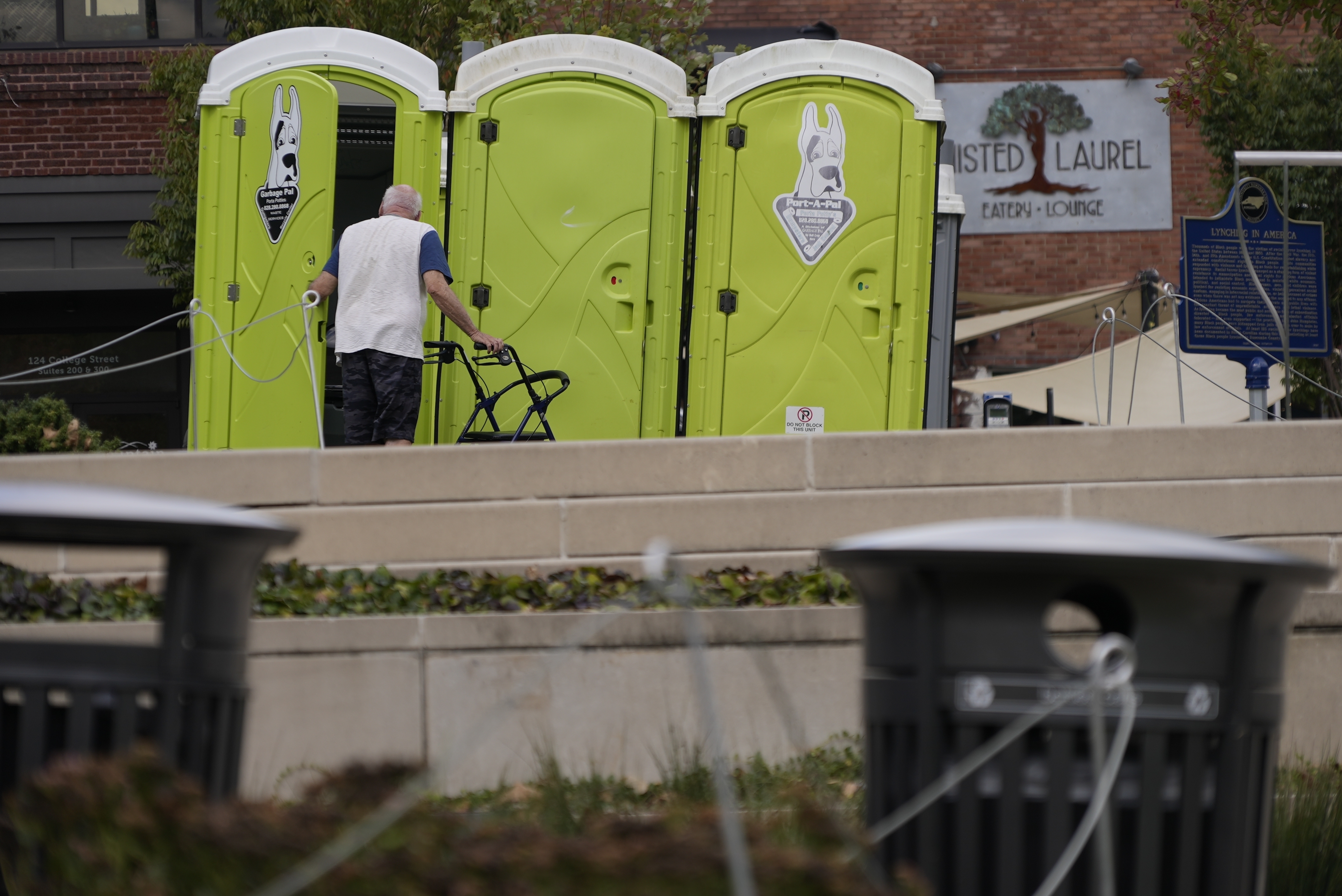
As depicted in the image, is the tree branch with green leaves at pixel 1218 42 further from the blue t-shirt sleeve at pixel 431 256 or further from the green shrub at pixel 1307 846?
the green shrub at pixel 1307 846

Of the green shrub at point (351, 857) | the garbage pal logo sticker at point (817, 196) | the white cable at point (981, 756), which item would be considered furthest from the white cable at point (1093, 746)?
the garbage pal logo sticker at point (817, 196)

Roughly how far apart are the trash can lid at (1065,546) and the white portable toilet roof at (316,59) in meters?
7.51

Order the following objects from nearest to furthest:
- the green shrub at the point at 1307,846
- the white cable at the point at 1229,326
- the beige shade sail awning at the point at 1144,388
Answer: the green shrub at the point at 1307,846, the white cable at the point at 1229,326, the beige shade sail awning at the point at 1144,388

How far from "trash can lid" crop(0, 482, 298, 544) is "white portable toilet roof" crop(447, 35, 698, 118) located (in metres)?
7.20

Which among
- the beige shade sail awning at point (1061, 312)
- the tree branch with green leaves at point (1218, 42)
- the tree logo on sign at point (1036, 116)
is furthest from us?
the tree logo on sign at point (1036, 116)

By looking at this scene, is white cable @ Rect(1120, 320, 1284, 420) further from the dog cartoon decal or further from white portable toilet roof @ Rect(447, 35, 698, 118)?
the dog cartoon decal

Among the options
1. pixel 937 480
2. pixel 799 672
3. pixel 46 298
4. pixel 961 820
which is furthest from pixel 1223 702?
pixel 46 298

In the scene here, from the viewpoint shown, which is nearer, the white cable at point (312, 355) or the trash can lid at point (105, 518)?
the trash can lid at point (105, 518)

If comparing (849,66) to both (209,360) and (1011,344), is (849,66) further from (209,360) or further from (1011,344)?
(1011,344)

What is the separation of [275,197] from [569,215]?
186 centimetres

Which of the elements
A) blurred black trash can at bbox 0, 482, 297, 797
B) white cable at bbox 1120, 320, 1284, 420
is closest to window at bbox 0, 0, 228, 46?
white cable at bbox 1120, 320, 1284, 420

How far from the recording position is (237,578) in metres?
2.28

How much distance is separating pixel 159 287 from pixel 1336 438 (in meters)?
12.4

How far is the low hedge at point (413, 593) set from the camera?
17.5 ft
